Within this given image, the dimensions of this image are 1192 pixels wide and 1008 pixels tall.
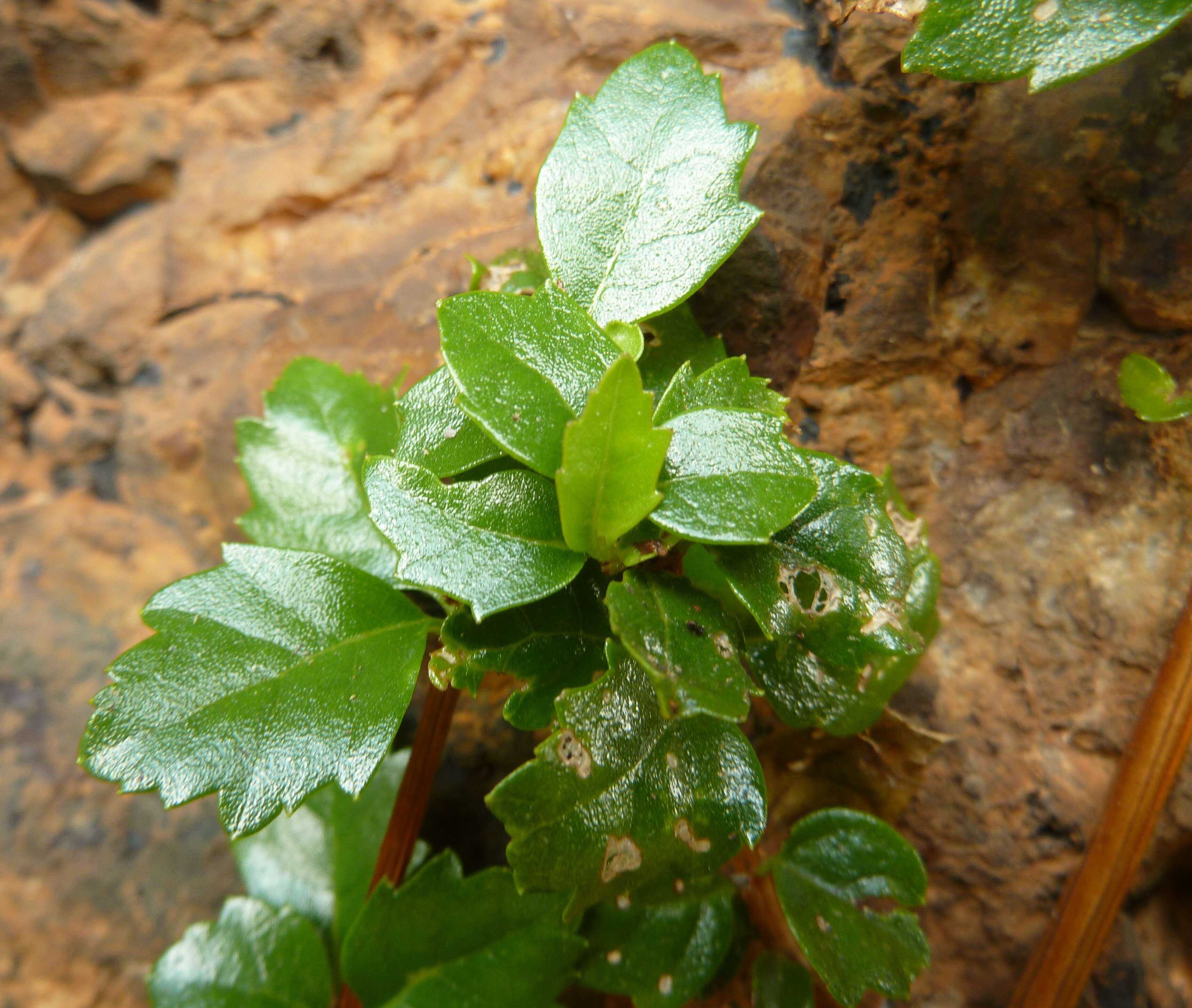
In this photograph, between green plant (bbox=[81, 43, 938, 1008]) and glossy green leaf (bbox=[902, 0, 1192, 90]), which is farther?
glossy green leaf (bbox=[902, 0, 1192, 90])

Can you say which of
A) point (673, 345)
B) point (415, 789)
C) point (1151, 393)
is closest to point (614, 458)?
point (673, 345)

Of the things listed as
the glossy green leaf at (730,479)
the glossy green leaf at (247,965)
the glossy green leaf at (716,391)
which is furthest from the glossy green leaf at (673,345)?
the glossy green leaf at (247,965)

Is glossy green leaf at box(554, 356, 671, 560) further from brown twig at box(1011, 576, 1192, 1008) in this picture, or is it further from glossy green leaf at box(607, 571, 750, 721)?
brown twig at box(1011, 576, 1192, 1008)

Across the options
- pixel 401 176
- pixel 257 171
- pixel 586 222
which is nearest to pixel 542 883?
pixel 586 222

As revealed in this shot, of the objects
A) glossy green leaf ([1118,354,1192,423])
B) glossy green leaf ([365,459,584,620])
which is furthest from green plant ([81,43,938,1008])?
glossy green leaf ([1118,354,1192,423])

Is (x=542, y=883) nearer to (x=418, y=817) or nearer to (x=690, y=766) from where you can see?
(x=690, y=766)

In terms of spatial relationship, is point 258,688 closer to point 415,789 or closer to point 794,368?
point 415,789

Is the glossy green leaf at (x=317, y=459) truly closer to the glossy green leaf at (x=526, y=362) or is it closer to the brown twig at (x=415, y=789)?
the brown twig at (x=415, y=789)
